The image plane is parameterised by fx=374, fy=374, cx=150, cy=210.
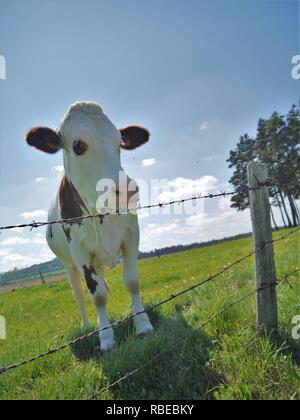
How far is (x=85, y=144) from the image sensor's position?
4355 millimetres

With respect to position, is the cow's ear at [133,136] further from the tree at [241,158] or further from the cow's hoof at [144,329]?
the tree at [241,158]

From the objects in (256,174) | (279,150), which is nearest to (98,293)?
(256,174)

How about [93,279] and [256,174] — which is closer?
[256,174]

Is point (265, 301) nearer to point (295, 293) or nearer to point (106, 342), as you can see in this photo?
point (295, 293)

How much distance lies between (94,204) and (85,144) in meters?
0.71

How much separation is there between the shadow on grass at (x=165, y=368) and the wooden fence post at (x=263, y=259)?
22.3 inches

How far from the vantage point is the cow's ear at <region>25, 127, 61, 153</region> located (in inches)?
185

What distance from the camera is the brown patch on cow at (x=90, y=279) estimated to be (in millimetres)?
4750

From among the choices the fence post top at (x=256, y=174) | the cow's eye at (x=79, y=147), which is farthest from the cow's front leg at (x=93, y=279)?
the fence post top at (x=256, y=174)

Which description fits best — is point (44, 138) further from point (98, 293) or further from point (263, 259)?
point (263, 259)

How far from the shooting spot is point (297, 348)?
305cm

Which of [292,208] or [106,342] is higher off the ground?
[292,208]
